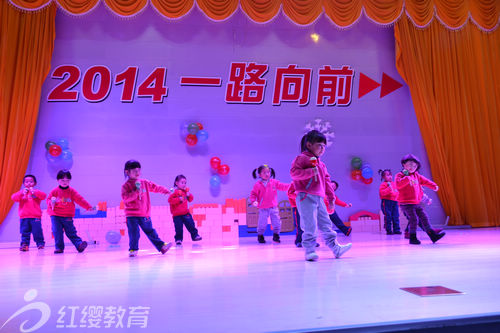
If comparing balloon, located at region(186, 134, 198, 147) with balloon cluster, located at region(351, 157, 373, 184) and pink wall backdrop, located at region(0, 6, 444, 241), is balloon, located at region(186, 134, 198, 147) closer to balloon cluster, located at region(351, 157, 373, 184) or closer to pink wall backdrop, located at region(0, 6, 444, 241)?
pink wall backdrop, located at region(0, 6, 444, 241)

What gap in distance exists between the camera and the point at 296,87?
8.27m

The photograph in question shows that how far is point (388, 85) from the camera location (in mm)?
8562

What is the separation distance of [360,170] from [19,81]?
6.76 m

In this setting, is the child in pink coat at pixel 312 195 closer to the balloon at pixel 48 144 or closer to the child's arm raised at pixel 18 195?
the child's arm raised at pixel 18 195

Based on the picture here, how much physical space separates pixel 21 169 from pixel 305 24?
19.7ft

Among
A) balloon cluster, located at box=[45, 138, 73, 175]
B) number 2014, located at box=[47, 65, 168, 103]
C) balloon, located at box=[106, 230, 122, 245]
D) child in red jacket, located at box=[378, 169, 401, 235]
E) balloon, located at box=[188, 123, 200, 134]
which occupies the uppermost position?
number 2014, located at box=[47, 65, 168, 103]

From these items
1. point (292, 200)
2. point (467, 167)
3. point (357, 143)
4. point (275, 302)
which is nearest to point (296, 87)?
point (357, 143)

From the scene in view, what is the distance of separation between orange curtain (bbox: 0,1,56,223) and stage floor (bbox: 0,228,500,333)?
4047 mm

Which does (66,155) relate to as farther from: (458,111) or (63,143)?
(458,111)

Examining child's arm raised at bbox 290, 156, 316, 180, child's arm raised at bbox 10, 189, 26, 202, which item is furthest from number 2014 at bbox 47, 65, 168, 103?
child's arm raised at bbox 290, 156, 316, 180

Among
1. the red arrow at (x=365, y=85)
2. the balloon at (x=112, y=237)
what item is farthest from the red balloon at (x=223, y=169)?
the red arrow at (x=365, y=85)

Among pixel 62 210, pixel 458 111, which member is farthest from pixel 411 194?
pixel 62 210

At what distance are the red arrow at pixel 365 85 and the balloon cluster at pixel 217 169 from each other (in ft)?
10.8

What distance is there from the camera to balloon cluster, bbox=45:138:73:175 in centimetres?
734
